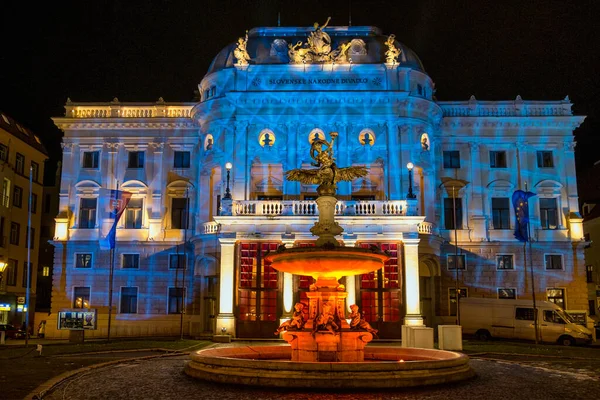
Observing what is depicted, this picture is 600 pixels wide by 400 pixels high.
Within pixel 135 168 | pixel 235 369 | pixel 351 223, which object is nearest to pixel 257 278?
pixel 351 223

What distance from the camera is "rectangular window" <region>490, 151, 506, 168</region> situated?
47781mm

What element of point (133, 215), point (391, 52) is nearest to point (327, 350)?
point (391, 52)

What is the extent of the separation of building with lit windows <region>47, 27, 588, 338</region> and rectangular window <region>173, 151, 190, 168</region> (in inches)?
3.3

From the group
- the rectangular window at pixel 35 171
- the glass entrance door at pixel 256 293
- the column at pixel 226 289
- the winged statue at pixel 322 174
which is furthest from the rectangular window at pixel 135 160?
the winged statue at pixel 322 174

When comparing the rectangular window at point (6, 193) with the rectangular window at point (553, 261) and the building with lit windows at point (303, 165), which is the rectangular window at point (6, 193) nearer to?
the building with lit windows at point (303, 165)

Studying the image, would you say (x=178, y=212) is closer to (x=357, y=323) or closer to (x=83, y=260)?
(x=83, y=260)

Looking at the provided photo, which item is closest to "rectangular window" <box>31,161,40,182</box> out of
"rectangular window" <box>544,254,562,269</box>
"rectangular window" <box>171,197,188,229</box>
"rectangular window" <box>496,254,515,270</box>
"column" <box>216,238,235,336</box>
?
"rectangular window" <box>171,197,188,229</box>

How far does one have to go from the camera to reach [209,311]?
44844mm

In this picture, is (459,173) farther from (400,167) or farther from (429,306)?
(429,306)

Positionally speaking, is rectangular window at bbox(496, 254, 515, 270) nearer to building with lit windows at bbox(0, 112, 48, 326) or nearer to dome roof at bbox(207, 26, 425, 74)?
dome roof at bbox(207, 26, 425, 74)

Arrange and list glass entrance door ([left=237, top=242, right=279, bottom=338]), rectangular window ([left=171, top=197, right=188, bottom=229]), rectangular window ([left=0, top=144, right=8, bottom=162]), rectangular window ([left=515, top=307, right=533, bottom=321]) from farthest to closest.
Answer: rectangular window ([left=0, top=144, right=8, bottom=162])
rectangular window ([left=171, top=197, right=188, bottom=229])
rectangular window ([left=515, top=307, right=533, bottom=321])
glass entrance door ([left=237, top=242, right=279, bottom=338])

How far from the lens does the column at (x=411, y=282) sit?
3531 centimetres

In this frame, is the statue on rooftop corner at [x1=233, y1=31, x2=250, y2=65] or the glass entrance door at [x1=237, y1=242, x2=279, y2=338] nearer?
the glass entrance door at [x1=237, y1=242, x2=279, y2=338]

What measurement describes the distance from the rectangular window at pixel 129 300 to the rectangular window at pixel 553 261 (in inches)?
1178
